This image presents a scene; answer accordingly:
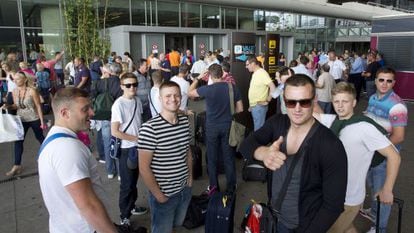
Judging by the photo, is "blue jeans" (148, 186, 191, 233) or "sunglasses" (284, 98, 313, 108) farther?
"blue jeans" (148, 186, 191, 233)

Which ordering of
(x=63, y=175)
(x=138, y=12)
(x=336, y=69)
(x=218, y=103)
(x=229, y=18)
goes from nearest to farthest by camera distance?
(x=63, y=175) < (x=218, y=103) < (x=336, y=69) < (x=138, y=12) < (x=229, y=18)

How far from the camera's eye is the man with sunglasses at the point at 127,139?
3779mm

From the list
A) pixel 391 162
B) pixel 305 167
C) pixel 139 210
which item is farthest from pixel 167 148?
pixel 139 210

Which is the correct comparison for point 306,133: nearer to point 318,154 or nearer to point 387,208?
point 318,154

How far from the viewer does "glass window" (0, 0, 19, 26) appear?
13992 mm

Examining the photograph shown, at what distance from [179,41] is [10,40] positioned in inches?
319

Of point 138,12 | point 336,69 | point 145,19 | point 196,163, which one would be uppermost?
point 138,12

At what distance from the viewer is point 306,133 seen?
1.87 m

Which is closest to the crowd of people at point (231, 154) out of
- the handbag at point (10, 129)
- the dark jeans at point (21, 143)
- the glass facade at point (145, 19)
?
the handbag at point (10, 129)

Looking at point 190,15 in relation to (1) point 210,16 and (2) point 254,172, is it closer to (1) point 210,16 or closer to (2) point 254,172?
(1) point 210,16

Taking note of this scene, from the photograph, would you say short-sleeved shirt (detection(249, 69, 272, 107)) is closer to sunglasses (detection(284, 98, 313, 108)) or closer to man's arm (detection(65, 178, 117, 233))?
sunglasses (detection(284, 98, 313, 108))

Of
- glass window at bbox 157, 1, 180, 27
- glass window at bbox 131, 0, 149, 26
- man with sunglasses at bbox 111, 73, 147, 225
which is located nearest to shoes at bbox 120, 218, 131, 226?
man with sunglasses at bbox 111, 73, 147, 225

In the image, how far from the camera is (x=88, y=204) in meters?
1.90

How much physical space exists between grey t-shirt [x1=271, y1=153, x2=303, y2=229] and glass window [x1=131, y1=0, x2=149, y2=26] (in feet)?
55.2
